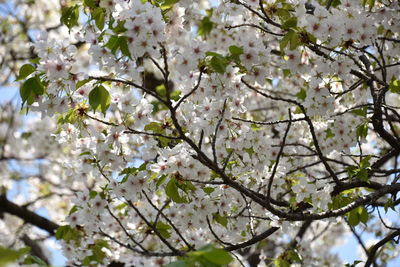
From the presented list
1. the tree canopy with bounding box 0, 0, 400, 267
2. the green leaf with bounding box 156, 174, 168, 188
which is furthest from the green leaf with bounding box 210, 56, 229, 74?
the green leaf with bounding box 156, 174, 168, 188

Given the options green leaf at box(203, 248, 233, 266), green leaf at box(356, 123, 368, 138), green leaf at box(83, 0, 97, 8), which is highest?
green leaf at box(83, 0, 97, 8)

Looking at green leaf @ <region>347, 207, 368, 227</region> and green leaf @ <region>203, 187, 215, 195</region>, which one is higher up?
green leaf @ <region>203, 187, 215, 195</region>

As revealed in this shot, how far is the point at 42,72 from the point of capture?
2705mm

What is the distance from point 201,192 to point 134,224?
1642mm

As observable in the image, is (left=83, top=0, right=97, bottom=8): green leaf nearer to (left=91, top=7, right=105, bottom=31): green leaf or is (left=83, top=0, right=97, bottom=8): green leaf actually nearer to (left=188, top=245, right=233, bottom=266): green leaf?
(left=91, top=7, right=105, bottom=31): green leaf

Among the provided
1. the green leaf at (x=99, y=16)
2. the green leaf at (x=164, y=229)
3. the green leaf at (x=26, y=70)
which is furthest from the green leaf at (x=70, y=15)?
the green leaf at (x=164, y=229)

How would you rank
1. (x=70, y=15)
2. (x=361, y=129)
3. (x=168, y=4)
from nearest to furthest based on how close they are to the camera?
(x=168, y=4) < (x=70, y=15) < (x=361, y=129)

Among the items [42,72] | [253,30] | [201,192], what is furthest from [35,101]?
[253,30]

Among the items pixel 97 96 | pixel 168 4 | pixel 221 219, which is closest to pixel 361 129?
pixel 221 219

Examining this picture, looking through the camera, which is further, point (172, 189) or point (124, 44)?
point (172, 189)

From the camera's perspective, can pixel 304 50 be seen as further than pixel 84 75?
Yes

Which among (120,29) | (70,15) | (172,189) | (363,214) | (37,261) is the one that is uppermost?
(70,15)

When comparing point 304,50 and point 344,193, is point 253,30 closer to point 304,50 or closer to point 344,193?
point 304,50

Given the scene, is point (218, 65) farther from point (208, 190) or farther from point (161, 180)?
point (208, 190)
